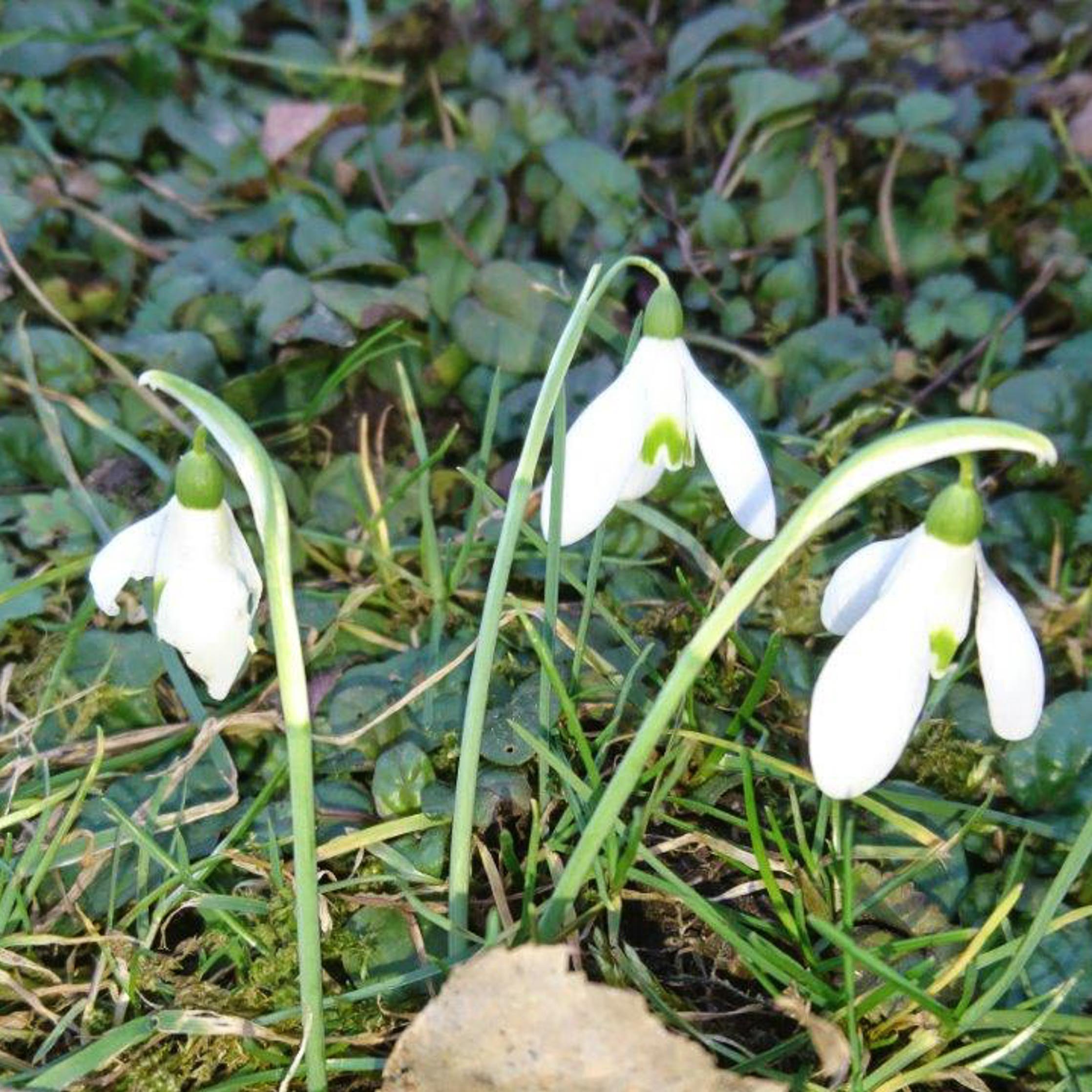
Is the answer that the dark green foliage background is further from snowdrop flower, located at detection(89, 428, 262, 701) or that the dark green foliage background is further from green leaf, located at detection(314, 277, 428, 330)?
snowdrop flower, located at detection(89, 428, 262, 701)

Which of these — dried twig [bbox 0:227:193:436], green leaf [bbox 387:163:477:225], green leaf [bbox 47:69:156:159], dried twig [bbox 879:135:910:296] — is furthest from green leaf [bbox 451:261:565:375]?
green leaf [bbox 47:69:156:159]

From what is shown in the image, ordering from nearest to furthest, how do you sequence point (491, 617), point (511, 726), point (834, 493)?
point (834, 493)
point (491, 617)
point (511, 726)

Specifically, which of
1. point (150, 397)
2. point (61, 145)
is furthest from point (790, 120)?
point (61, 145)

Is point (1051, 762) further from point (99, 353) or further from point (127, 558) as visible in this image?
point (99, 353)

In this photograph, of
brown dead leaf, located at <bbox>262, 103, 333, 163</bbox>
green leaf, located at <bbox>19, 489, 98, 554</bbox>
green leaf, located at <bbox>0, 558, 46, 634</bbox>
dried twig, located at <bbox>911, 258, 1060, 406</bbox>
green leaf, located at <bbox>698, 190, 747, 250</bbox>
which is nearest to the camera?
green leaf, located at <bbox>0, 558, 46, 634</bbox>

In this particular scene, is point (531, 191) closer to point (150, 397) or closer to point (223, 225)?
point (223, 225)

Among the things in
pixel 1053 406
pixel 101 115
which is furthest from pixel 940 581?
pixel 101 115
